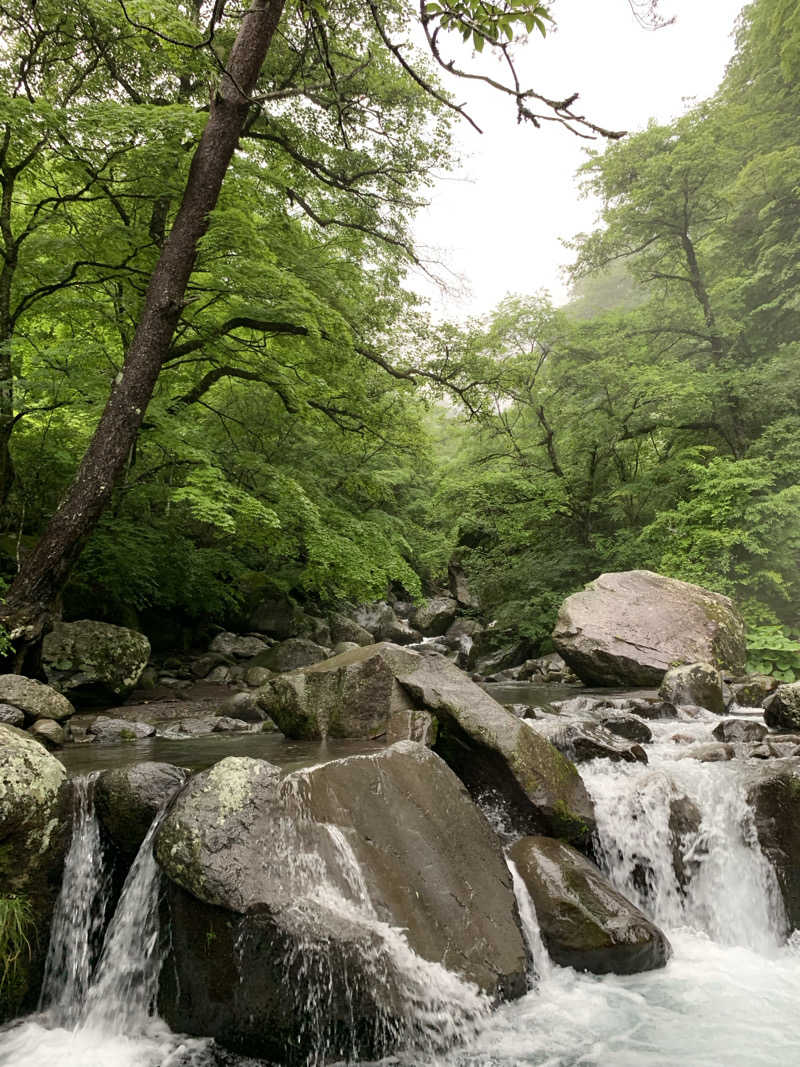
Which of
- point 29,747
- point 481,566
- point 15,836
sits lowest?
point 15,836

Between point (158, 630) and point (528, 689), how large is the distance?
25.8 ft

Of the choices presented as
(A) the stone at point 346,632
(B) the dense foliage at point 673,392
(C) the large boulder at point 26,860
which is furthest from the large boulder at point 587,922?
(A) the stone at point 346,632

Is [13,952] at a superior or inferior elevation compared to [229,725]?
inferior

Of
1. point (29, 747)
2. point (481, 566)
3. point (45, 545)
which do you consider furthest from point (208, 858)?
point (481, 566)

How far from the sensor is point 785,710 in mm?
7090

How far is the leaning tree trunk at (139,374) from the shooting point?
21.8ft

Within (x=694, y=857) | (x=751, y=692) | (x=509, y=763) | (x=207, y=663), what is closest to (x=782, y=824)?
(x=694, y=857)

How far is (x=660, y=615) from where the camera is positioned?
441 inches

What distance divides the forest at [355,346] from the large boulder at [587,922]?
436 centimetres

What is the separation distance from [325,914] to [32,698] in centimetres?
507

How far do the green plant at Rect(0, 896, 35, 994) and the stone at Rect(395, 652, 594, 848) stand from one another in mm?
3131

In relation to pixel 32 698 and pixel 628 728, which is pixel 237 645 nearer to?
pixel 32 698

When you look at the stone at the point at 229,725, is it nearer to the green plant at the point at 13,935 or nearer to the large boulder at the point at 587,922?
the green plant at the point at 13,935

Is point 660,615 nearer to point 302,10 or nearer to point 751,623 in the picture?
point 751,623
